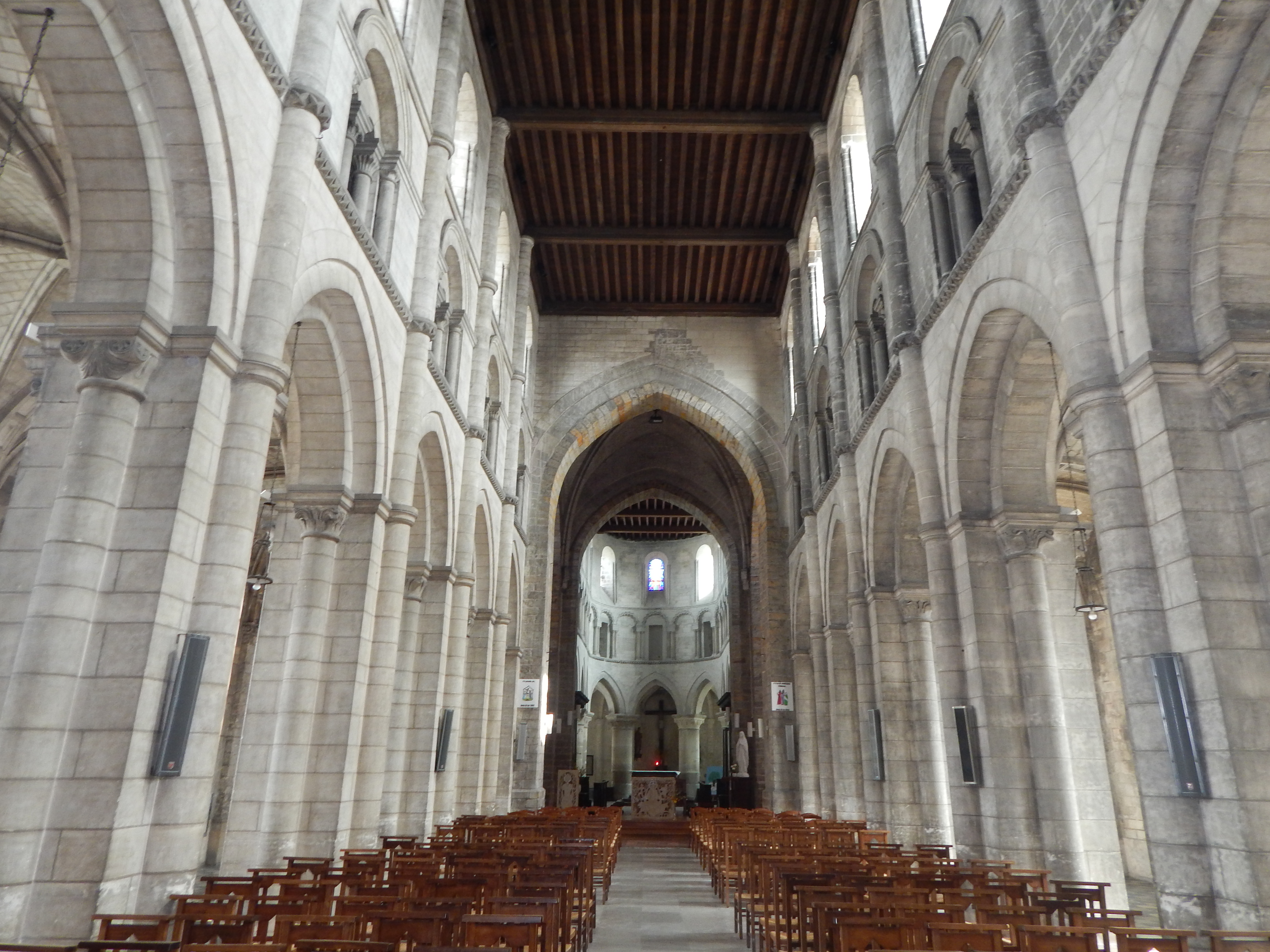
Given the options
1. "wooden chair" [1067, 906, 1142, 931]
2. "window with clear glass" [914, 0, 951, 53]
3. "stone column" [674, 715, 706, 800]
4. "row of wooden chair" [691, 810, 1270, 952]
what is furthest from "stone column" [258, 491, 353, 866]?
"stone column" [674, 715, 706, 800]

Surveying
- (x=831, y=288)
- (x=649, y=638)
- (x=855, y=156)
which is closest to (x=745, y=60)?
(x=855, y=156)

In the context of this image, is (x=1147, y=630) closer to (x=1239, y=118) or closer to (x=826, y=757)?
(x=1239, y=118)

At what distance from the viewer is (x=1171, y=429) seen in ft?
20.9

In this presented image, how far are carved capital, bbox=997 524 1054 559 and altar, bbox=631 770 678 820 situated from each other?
58.4ft

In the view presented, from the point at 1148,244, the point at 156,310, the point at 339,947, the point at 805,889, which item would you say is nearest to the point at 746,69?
the point at 1148,244

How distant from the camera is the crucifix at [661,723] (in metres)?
43.0

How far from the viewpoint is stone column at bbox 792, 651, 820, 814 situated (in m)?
19.2

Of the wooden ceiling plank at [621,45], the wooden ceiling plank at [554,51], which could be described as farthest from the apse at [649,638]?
the wooden ceiling plank at [621,45]

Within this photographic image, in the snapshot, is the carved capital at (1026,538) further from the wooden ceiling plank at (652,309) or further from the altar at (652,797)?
the altar at (652,797)

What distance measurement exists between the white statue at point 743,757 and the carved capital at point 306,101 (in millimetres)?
21733

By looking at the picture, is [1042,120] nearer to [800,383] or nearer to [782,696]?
[800,383]

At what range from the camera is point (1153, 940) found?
4.41 metres

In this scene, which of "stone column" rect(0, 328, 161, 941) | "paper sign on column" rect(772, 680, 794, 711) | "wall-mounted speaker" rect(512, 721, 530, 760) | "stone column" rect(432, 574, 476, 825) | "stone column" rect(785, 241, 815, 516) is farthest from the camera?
"wall-mounted speaker" rect(512, 721, 530, 760)

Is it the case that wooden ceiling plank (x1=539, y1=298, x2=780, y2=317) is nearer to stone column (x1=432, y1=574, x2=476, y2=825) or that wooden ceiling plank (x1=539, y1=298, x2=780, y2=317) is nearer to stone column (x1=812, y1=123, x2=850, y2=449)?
stone column (x1=812, y1=123, x2=850, y2=449)
